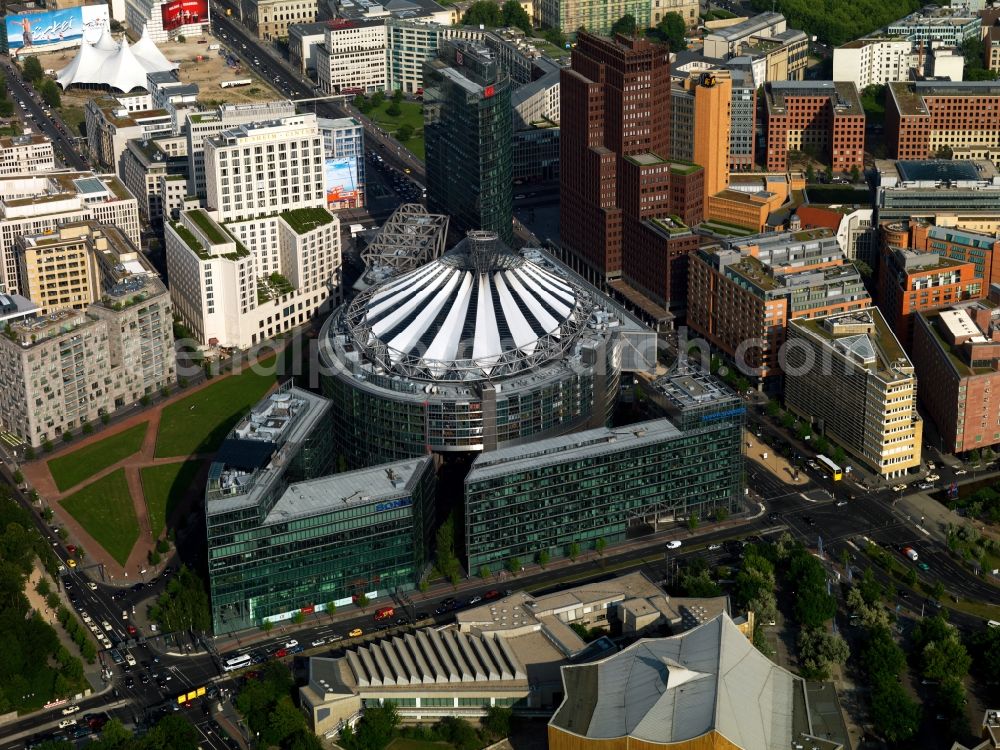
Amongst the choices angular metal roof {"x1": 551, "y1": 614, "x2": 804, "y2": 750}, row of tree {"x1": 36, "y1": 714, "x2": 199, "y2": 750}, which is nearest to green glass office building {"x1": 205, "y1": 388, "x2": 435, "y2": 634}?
row of tree {"x1": 36, "y1": 714, "x2": 199, "y2": 750}

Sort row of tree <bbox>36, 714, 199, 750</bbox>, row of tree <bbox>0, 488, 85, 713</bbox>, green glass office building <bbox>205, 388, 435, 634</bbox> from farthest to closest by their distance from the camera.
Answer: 1. green glass office building <bbox>205, 388, 435, 634</bbox>
2. row of tree <bbox>0, 488, 85, 713</bbox>
3. row of tree <bbox>36, 714, 199, 750</bbox>

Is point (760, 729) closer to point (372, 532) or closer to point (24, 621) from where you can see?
point (372, 532)

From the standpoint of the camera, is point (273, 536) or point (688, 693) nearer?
point (688, 693)

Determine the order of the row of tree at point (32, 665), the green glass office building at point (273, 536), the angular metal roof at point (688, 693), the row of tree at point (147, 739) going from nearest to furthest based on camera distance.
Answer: the angular metal roof at point (688, 693)
the row of tree at point (147, 739)
the row of tree at point (32, 665)
the green glass office building at point (273, 536)

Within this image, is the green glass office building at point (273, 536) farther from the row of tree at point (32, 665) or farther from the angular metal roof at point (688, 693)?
the angular metal roof at point (688, 693)

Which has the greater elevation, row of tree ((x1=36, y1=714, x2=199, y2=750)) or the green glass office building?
the green glass office building

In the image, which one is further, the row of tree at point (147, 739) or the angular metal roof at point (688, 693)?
the row of tree at point (147, 739)

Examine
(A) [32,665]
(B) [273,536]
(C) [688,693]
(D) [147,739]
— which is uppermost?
(B) [273,536]

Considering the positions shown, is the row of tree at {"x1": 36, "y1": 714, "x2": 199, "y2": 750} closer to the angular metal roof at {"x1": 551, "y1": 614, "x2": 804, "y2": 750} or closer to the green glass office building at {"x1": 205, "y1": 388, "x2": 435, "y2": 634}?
the green glass office building at {"x1": 205, "y1": 388, "x2": 435, "y2": 634}

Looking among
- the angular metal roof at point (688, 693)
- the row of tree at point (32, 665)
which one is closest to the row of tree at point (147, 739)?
the row of tree at point (32, 665)

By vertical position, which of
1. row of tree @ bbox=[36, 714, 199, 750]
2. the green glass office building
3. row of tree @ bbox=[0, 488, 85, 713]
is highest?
the green glass office building

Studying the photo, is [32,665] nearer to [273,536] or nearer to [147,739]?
[147,739]

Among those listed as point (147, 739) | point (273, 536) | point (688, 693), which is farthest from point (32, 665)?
point (688, 693)

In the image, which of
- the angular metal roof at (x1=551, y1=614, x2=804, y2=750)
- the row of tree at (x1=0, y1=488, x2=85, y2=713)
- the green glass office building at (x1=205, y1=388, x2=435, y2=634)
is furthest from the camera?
the green glass office building at (x1=205, y1=388, x2=435, y2=634)
